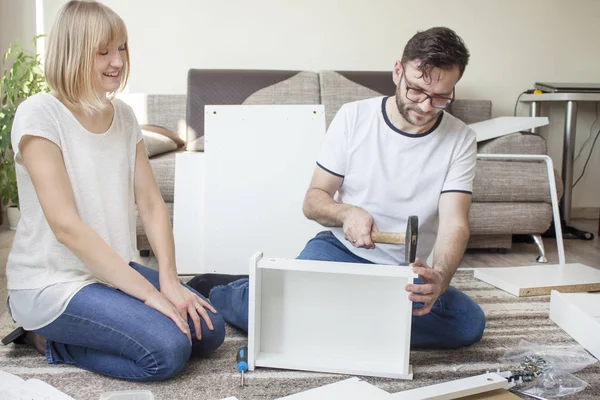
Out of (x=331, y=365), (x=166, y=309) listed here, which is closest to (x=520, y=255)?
(x=331, y=365)

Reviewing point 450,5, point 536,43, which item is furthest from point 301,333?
point 536,43

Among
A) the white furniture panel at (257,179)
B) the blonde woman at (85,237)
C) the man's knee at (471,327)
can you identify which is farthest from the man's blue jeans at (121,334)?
the white furniture panel at (257,179)

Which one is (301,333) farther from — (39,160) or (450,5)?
(450,5)

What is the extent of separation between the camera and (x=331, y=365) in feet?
4.84

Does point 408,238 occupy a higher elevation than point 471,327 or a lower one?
higher

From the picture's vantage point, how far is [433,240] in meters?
1.70

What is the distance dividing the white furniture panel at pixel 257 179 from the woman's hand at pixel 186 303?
860mm

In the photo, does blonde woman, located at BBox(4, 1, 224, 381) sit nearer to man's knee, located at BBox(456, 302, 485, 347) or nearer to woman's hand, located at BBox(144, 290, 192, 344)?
woman's hand, located at BBox(144, 290, 192, 344)

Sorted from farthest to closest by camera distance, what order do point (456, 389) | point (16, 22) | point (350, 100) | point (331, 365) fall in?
point (16, 22)
point (350, 100)
point (331, 365)
point (456, 389)

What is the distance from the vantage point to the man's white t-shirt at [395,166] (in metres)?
1.62

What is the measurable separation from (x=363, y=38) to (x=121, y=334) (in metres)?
2.76

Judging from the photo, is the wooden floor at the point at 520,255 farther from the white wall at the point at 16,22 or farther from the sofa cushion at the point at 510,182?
the white wall at the point at 16,22

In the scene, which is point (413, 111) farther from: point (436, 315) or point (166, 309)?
point (166, 309)

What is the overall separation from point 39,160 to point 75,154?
100mm
